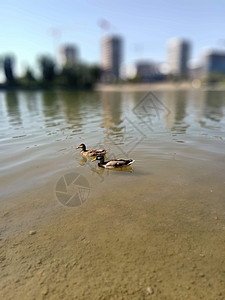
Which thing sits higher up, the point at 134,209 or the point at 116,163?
the point at 116,163

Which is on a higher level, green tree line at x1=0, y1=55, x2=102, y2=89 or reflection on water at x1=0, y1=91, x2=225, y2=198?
green tree line at x1=0, y1=55, x2=102, y2=89

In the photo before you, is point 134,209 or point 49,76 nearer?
point 134,209

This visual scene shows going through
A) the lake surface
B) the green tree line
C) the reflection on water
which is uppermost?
the green tree line

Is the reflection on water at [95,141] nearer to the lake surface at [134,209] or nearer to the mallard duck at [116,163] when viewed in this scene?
the lake surface at [134,209]

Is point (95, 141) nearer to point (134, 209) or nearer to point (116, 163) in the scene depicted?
point (116, 163)

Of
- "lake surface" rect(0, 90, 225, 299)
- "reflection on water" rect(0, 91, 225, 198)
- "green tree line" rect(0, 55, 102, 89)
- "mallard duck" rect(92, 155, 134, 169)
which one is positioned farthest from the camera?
"green tree line" rect(0, 55, 102, 89)

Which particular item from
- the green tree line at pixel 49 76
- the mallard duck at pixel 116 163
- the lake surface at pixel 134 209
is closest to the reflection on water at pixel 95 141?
the lake surface at pixel 134 209

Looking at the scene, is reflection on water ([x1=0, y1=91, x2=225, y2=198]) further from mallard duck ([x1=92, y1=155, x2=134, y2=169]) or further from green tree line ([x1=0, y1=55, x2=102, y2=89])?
green tree line ([x1=0, y1=55, x2=102, y2=89])

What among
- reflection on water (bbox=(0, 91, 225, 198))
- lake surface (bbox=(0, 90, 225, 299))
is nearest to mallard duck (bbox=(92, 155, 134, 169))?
lake surface (bbox=(0, 90, 225, 299))

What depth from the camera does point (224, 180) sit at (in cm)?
765

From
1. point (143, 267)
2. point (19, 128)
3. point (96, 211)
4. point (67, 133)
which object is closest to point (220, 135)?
point (67, 133)

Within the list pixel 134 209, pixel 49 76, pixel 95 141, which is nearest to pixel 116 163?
pixel 134 209

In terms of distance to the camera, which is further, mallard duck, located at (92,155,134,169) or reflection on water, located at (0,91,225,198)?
reflection on water, located at (0,91,225,198)

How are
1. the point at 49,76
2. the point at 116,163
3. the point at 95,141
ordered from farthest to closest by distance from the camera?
the point at 49,76 < the point at 95,141 < the point at 116,163
